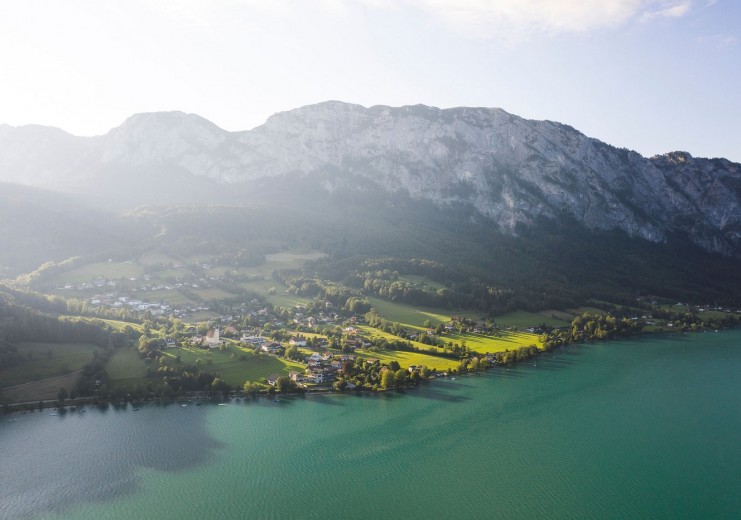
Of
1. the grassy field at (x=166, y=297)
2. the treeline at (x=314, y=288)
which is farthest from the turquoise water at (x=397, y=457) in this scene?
the grassy field at (x=166, y=297)

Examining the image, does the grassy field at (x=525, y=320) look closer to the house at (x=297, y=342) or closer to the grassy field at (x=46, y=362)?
the house at (x=297, y=342)

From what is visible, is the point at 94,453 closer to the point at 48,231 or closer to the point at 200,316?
the point at 200,316

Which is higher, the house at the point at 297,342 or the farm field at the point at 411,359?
the house at the point at 297,342

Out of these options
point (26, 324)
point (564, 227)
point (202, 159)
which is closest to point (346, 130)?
point (202, 159)

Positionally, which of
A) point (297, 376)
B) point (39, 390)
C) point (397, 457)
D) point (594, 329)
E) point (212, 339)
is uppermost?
point (212, 339)

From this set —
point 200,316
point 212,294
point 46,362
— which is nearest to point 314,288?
point 212,294

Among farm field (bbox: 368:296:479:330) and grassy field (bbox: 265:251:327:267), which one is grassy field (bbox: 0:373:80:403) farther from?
grassy field (bbox: 265:251:327:267)
